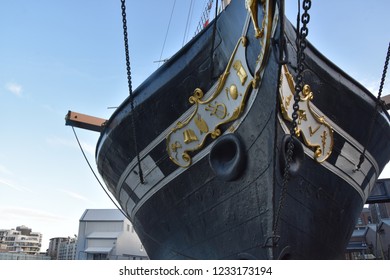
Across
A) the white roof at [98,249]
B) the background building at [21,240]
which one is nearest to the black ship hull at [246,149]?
the white roof at [98,249]

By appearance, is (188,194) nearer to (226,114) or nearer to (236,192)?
(236,192)

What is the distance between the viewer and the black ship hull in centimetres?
328

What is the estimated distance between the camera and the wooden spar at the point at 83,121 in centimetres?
598

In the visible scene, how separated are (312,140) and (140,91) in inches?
92.6

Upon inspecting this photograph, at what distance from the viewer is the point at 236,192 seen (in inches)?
141

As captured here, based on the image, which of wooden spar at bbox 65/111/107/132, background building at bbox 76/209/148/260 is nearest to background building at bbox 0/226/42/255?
background building at bbox 76/209/148/260

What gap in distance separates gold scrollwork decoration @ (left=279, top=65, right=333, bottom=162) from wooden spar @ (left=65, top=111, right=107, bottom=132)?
362cm

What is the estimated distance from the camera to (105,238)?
1986 cm

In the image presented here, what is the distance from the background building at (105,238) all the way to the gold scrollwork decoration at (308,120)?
56.4ft

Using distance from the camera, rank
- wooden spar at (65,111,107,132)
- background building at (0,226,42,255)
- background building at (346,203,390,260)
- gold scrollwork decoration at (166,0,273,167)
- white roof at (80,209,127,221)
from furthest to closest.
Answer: background building at (0,226,42,255) → white roof at (80,209,127,221) → background building at (346,203,390,260) → wooden spar at (65,111,107,132) → gold scrollwork decoration at (166,0,273,167)

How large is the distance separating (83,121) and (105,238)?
1551cm

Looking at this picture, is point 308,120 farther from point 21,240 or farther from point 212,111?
point 21,240

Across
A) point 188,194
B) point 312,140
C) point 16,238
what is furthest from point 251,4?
point 16,238

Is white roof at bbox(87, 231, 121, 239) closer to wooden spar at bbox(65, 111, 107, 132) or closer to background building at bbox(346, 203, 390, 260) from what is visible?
background building at bbox(346, 203, 390, 260)
